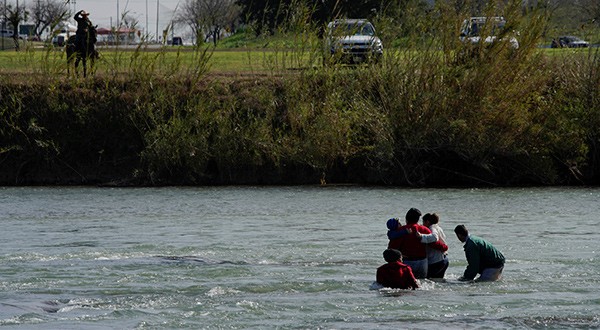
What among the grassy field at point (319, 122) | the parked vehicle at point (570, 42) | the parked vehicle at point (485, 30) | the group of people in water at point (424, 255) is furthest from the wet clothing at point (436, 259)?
the parked vehicle at point (570, 42)

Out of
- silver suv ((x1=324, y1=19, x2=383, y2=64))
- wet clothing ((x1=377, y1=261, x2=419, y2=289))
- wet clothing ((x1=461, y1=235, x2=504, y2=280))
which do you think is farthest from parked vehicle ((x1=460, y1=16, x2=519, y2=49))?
wet clothing ((x1=377, y1=261, x2=419, y2=289))

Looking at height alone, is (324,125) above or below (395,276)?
above

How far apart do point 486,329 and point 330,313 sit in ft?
8.02

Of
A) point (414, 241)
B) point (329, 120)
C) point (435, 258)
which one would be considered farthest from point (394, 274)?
point (329, 120)

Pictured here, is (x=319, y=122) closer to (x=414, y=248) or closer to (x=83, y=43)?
(x=83, y=43)

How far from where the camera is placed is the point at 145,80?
4028cm

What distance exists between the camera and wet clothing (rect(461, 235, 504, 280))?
20453 millimetres

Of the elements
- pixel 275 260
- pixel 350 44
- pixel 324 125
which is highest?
pixel 350 44

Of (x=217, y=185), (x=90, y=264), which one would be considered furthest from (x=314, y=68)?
(x=90, y=264)

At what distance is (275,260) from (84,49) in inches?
725

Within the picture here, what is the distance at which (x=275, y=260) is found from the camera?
23.4m

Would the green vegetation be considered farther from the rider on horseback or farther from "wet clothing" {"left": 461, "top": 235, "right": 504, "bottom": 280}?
"wet clothing" {"left": 461, "top": 235, "right": 504, "bottom": 280}

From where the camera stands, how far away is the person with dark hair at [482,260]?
20438mm

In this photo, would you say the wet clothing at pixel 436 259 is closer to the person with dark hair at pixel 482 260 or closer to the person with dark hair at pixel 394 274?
the person with dark hair at pixel 482 260
